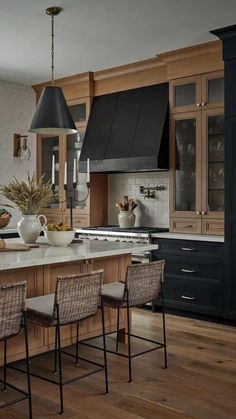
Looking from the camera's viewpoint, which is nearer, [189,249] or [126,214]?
[189,249]

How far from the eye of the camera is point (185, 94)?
5.51 metres

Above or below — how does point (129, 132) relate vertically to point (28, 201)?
above

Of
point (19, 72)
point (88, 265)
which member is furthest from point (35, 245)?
point (19, 72)

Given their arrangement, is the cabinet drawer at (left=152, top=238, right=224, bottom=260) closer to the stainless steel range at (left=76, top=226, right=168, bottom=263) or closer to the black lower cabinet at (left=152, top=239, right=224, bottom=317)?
the black lower cabinet at (left=152, top=239, right=224, bottom=317)

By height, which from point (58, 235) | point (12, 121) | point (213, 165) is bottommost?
point (58, 235)

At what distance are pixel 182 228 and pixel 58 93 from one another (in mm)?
2189

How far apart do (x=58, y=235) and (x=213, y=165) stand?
2064 mm

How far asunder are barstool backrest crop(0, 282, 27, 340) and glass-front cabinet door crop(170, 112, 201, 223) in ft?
9.65

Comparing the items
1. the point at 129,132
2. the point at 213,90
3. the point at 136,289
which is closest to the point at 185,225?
the point at 129,132

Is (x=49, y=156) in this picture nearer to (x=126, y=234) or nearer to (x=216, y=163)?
(x=126, y=234)

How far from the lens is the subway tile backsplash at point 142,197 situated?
621cm

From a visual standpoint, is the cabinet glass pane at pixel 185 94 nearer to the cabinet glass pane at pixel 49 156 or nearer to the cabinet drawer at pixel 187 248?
the cabinet drawer at pixel 187 248

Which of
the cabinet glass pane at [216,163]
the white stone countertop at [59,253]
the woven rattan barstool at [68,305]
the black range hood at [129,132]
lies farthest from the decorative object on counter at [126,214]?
the woven rattan barstool at [68,305]

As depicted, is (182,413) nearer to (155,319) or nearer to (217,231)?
(155,319)
